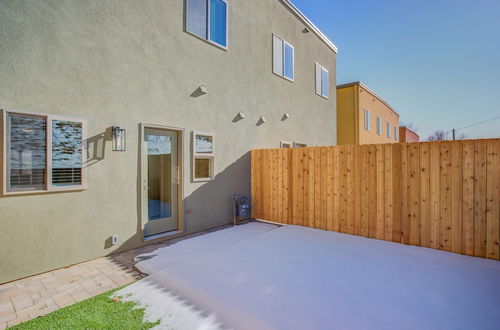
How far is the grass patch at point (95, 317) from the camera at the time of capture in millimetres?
2537

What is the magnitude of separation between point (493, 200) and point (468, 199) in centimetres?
33

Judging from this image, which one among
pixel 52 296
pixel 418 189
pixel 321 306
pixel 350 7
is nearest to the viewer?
pixel 321 306

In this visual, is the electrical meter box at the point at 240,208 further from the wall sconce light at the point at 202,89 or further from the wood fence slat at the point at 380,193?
the wood fence slat at the point at 380,193

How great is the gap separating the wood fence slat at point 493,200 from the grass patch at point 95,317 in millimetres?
5425

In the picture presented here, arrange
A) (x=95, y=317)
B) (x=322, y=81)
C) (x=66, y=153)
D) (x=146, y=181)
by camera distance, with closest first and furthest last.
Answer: (x=95, y=317), (x=66, y=153), (x=146, y=181), (x=322, y=81)

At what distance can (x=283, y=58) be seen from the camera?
30.8ft

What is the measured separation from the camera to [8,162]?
3.48 meters

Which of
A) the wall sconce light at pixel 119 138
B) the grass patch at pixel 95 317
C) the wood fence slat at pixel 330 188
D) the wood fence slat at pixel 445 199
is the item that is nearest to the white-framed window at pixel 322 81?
the wood fence slat at pixel 330 188

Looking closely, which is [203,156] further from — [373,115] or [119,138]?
[373,115]

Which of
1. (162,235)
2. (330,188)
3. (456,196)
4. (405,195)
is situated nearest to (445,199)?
(456,196)

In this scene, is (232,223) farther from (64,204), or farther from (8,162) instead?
(8,162)

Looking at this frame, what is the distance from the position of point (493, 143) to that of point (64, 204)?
23.9 ft

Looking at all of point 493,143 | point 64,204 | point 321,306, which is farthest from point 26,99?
point 493,143

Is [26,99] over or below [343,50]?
below
